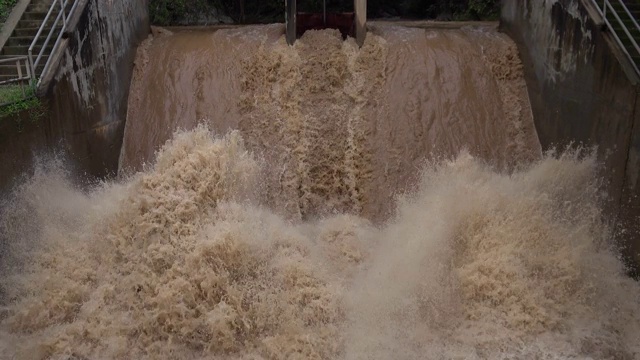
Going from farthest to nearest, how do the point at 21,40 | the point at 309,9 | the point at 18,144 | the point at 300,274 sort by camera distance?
the point at 309,9 → the point at 21,40 → the point at 18,144 → the point at 300,274

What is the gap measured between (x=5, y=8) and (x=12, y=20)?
1.05 feet

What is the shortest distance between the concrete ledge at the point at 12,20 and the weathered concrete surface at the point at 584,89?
25.0 feet

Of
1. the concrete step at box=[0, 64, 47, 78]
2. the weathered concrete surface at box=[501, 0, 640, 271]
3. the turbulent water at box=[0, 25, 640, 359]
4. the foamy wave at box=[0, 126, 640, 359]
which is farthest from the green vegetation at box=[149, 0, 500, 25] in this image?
the foamy wave at box=[0, 126, 640, 359]

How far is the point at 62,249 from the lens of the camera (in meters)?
6.80

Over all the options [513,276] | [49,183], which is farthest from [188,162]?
[513,276]

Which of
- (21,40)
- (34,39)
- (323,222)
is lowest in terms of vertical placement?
(323,222)

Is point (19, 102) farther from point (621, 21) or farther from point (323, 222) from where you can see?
point (621, 21)

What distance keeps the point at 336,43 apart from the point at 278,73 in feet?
3.54

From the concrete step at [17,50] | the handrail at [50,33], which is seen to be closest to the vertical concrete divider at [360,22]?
the handrail at [50,33]

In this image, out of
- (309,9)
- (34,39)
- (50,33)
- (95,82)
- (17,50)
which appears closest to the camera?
(34,39)

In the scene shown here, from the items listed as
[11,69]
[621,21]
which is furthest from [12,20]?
[621,21]

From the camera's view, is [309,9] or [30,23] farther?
[309,9]

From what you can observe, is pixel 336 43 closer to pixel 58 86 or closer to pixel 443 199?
pixel 443 199

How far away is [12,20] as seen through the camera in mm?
8375
